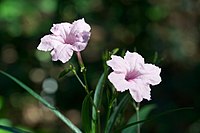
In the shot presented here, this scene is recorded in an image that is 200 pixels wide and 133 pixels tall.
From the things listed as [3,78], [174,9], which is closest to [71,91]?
[3,78]

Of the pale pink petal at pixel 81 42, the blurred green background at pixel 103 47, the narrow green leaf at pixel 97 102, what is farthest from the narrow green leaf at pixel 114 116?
the blurred green background at pixel 103 47

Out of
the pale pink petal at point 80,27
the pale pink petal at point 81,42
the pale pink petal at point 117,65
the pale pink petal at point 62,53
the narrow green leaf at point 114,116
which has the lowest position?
the narrow green leaf at point 114,116

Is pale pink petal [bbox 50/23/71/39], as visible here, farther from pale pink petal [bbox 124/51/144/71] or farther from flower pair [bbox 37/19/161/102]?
pale pink petal [bbox 124/51/144/71]

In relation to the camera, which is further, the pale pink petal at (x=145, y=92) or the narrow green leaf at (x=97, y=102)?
the narrow green leaf at (x=97, y=102)

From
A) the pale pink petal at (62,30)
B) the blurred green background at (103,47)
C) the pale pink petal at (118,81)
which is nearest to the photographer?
the pale pink petal at (118,81)

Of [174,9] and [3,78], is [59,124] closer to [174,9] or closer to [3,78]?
[3,78]

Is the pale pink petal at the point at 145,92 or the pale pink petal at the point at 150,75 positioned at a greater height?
the pale pink petal at the point at 150,75

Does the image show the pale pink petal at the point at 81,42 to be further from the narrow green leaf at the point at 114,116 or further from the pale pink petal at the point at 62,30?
the narrow green leaf at the point at 114,116

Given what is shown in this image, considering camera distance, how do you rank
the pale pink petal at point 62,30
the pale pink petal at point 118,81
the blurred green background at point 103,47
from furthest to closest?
the blurred green background at point 103,47, the pale pink petal at point 62,30, the pale pink petal at point 118,81
